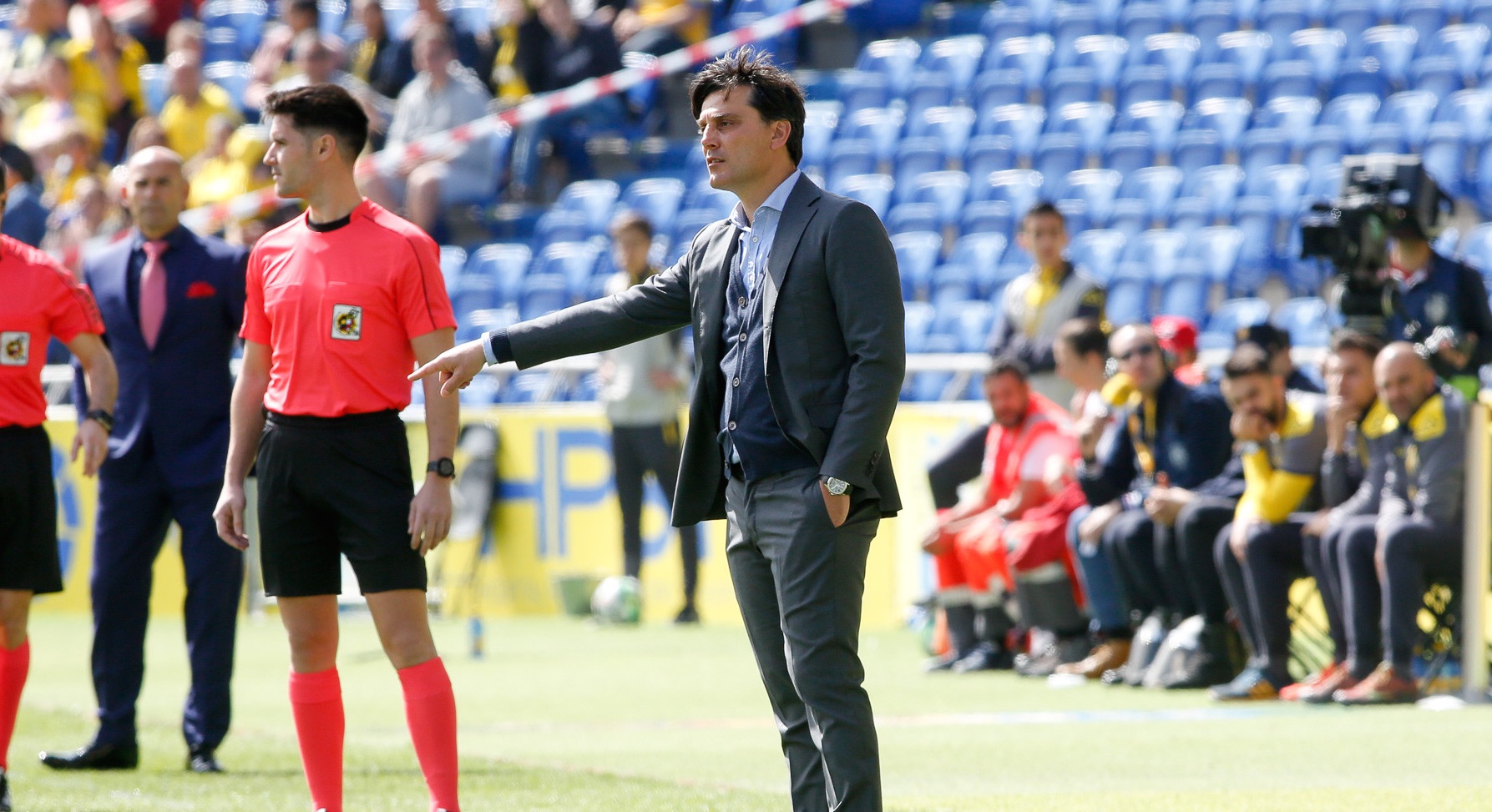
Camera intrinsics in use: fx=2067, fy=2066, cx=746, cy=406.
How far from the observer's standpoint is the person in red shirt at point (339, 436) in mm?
5395

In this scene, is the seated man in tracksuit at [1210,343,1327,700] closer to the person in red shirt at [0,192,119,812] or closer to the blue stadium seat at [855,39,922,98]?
the person in red shirt at [0,192,119,812]

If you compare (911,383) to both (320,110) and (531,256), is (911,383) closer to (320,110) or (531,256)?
(531,256)

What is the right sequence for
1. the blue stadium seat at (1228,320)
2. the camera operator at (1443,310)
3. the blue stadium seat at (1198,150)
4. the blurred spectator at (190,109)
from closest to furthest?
the camera operator at (1443,310), the blue stadium seat at (1228,320), the blue stadium seat at (1198,150), the blurred spectator at (190,109)

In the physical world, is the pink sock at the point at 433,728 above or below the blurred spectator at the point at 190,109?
below

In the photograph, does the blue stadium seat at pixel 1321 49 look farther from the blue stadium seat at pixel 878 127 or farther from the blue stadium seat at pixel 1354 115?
the blue stadium seat at pixel 878 127

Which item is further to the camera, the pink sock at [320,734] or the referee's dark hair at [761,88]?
the pink sock at [320,734]

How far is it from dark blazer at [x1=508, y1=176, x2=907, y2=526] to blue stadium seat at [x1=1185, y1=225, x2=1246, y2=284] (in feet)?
31.6

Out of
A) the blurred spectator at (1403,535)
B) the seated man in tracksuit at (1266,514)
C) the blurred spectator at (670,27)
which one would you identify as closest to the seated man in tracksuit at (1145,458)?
the seated man in tracksuit at (1266,514)

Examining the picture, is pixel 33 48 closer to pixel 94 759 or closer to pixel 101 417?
pixel 94 759

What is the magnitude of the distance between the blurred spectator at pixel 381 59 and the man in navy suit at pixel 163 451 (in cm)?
1181

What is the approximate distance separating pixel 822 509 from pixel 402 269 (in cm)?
156

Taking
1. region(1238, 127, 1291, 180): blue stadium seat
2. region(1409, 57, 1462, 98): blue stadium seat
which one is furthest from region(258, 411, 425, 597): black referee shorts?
region(1409, 57, 1462, 98): blue stadium seat

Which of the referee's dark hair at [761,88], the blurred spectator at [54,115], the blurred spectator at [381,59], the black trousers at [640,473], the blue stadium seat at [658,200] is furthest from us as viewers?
the blurred spectator at [54,115]

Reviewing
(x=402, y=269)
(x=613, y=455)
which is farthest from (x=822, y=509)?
(x=613, y=455)
